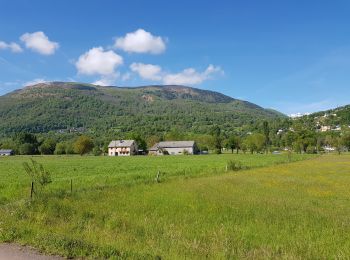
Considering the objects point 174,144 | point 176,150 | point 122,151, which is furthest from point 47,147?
point 176,150

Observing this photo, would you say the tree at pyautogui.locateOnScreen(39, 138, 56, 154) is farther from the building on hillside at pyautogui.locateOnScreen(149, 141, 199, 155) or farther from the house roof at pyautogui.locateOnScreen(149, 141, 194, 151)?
the house roof at pyautogui.locateOnScreen(149, 141, 194, 151)

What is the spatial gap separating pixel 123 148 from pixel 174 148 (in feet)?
78.3

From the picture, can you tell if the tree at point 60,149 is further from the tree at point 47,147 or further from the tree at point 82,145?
the tree at point 82,145

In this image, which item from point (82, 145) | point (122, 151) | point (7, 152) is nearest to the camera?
point (82, 145)

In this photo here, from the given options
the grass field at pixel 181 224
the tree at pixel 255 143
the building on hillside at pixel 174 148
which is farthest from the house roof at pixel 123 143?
the grass field at pixel 181 224

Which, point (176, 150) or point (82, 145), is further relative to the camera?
point (176, 150)

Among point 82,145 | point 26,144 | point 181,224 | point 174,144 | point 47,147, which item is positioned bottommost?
point 181,224

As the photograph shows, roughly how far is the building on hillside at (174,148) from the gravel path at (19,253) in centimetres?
16550

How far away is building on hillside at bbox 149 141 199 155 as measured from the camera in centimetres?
18100

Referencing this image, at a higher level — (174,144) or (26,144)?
(26,144)

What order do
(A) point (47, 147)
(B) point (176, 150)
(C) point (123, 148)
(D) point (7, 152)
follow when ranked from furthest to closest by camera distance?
(B) point (176, 150), (C) point (123, 148), (A) point (47, 147), (D) point (7, 152)

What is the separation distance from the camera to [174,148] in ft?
611

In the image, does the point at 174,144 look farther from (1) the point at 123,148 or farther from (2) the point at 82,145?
(2) the point at 82,145

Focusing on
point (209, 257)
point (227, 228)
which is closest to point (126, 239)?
point (209, 257)
